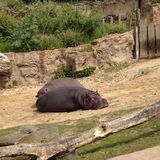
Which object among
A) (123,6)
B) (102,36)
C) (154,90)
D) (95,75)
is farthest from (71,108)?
(123,6)

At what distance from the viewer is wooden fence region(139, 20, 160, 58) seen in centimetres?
2039

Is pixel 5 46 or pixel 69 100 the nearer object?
pixel 69 100

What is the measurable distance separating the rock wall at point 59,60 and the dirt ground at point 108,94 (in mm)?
797

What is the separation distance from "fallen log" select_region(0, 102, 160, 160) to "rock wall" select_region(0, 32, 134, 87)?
1025 centimetres

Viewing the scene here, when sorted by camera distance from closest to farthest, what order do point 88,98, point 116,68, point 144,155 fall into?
point 144,155
point 88,98
point 116,68

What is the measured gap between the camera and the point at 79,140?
852 centimetres

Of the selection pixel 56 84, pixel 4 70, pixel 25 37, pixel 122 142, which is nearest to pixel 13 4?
pixel 25 37

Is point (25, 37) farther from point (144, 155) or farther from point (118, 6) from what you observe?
point (144, 155)

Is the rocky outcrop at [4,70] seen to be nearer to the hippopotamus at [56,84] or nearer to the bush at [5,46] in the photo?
the bush at [5,46]

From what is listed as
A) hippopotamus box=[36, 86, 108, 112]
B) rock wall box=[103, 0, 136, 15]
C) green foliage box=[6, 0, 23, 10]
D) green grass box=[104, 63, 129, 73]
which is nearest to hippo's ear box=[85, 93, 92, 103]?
hippopotamus box=[36, 86, 108, 112]

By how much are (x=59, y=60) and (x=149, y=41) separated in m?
3.35

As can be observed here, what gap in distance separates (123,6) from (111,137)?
21.9 metres

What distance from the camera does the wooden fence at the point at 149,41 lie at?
20.4m

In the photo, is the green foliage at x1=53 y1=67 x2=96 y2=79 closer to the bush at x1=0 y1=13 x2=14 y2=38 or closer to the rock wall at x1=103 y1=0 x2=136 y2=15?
the bush at x1=0 y1=13 x2=14 y2=38
